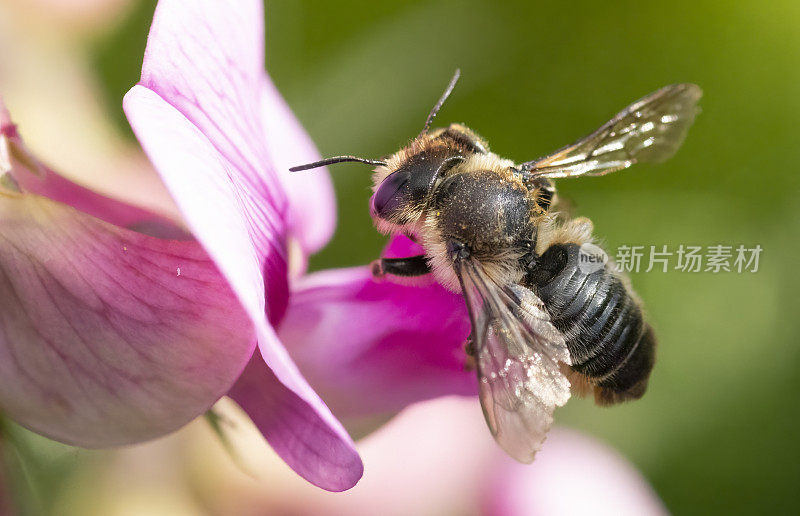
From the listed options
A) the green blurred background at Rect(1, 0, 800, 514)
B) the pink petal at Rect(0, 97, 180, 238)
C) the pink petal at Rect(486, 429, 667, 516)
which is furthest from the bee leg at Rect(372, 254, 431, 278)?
the green blurred background at Rect(1, 0, 800, 514)

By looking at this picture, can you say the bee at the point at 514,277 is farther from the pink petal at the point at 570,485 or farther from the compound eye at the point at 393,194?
the pink petal at the point at 570,485

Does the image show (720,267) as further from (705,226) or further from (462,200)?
(462,200)

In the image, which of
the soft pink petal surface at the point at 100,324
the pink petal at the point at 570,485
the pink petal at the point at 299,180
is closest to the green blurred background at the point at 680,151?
the pink petal at the point at 570,485

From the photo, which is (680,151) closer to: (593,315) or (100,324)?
(593,315)

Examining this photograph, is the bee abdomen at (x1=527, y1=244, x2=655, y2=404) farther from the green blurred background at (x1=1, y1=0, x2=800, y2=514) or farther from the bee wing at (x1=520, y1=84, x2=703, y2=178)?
the green blurred background at (x1=1, y1=0, x2=800, y2=514)

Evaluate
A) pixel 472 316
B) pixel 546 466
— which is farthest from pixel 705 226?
pixel 472 316
